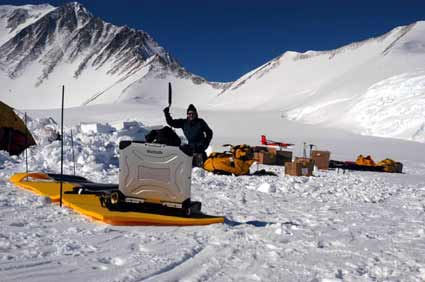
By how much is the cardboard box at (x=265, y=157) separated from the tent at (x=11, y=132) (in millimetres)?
7071

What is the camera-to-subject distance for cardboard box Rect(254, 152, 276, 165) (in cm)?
1556

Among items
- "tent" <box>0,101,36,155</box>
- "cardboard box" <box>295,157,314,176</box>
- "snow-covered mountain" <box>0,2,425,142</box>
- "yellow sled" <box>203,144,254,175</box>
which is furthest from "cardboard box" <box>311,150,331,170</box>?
"snow-covered mountain" <box>0,2,425,142</box>

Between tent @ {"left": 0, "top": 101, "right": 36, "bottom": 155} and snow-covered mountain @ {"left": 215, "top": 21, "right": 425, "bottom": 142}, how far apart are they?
30202mm

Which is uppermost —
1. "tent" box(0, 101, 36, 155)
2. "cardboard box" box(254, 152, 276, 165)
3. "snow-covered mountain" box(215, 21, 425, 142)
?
"snow-covered mountain" box(215, 21, 425, 142)

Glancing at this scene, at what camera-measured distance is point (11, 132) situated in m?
13.3

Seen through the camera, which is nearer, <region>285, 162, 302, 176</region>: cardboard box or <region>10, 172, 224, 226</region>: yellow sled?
<region>10, 172, 224, 226</region>: yellow sled

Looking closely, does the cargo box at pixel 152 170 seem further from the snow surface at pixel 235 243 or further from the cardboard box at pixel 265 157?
the cardboard box at pixel 265 157

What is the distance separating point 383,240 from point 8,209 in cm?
394

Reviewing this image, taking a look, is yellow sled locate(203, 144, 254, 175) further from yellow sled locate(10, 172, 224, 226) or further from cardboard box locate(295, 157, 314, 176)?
yellow sled locate(10, 172, 224, 226)

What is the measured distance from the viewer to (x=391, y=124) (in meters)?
39.2

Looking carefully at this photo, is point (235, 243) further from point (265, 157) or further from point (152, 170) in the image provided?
point (265, 157)

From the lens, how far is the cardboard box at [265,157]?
613 inches

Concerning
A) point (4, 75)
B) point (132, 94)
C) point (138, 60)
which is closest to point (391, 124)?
point (132, 94)

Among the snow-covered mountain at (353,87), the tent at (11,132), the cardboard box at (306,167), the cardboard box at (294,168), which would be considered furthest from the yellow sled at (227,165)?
the snow-covered mountain at (353,87)
